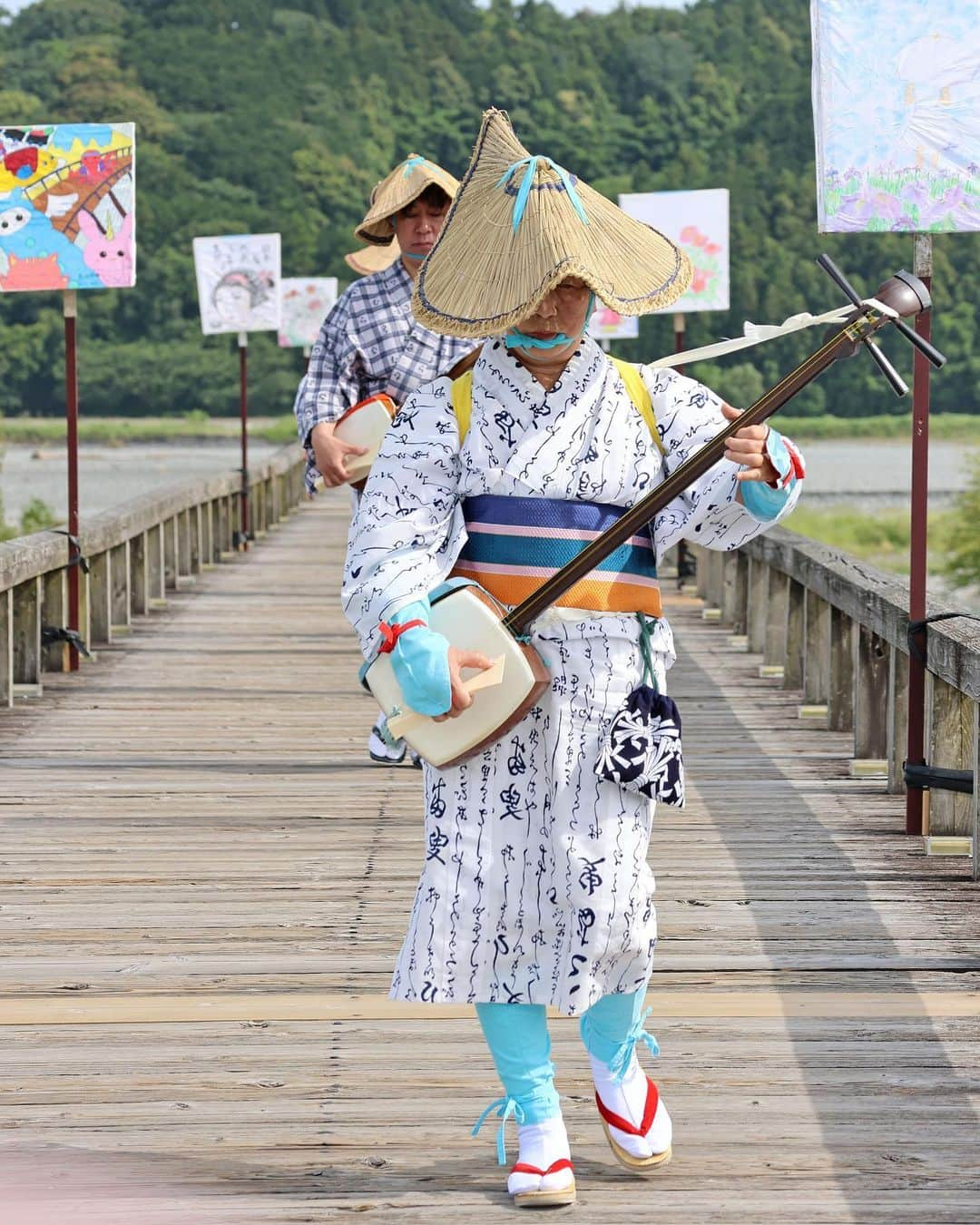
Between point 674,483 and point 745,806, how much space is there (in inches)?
115

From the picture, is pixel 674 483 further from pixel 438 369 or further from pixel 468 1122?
pixel 438 369

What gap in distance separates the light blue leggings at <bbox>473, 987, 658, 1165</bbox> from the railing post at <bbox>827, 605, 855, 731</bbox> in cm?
386

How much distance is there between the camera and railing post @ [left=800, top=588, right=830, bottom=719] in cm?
739

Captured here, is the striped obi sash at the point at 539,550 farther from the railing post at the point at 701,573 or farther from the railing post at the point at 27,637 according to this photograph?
the railing post at the point at 701,573

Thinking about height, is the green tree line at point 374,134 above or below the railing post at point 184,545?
above

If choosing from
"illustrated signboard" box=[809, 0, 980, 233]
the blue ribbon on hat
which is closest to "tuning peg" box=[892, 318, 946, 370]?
the blue ribbon on hat

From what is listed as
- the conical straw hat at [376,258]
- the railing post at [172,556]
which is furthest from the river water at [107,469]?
the conical straw hat at [376,258]

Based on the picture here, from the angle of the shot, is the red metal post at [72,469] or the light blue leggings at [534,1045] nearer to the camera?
the light blue leggings at [534,1045]

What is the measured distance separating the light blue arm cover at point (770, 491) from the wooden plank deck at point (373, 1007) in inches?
35.9

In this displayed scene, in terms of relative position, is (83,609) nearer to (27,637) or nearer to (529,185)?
(27,637)

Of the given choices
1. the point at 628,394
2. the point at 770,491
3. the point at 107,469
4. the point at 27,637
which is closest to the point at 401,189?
the point at 628,394

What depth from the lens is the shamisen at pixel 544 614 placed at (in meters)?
2.97

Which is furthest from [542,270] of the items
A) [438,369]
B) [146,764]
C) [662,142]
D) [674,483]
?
[662,142]

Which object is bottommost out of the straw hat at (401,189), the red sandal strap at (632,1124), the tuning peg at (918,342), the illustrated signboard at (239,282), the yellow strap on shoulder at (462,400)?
the red sandal strap at (632,1124)
